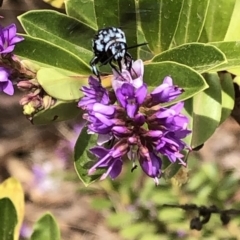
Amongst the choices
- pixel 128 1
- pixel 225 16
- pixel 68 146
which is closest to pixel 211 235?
pixel 68 146

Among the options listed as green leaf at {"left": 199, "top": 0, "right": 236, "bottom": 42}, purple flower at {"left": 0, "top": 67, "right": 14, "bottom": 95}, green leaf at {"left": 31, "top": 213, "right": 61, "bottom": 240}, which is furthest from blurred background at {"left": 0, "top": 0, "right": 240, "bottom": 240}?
purple flower at {"left": 0, "top": 67, "right": 14, "bottom": 95}

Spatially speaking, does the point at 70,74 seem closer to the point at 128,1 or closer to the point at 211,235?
the point at 128,1

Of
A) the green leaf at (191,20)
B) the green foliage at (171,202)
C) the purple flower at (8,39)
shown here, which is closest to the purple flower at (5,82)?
the purple flower at (8,39)

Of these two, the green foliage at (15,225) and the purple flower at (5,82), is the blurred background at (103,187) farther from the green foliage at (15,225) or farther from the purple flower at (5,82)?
the purple flower at (5,82)

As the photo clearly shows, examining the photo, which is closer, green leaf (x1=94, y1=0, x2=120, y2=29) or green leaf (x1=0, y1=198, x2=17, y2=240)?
green leaf (x1=94, y1=0, x2=120, y2=29)

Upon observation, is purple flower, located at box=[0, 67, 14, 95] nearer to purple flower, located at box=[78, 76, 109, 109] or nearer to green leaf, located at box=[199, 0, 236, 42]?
purple flower, located at box=[78, 76, 109, 109]

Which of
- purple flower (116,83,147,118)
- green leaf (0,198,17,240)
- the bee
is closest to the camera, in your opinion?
purple flower (116,83,147,118)
